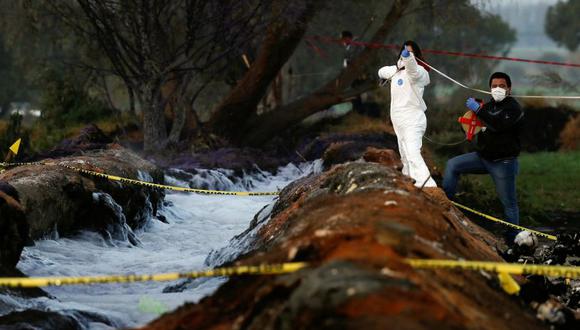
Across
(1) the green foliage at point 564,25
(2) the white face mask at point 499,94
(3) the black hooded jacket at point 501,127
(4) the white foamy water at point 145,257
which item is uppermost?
(1) the green foliage at point 564,25

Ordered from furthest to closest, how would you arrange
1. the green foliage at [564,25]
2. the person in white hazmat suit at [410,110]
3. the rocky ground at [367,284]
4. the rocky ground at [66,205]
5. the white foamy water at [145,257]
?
1. the green foliage at [564,25]
2. the person in white hazmat suit at [410,110]
3. the white foamy water at [145,257]
4. the rocky ground at [66,205]
5. the rocky ground at [367,284]

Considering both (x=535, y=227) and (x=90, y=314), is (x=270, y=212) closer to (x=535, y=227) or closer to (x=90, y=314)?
(x=90, y=314)

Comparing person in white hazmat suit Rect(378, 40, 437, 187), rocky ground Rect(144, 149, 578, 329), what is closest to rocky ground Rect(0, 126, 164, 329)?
rocky ground Rect(144, 149, 578, 329)

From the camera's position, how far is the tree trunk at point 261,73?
22562 mm

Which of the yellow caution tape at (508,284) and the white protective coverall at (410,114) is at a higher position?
the white protective coverall at (410,114)

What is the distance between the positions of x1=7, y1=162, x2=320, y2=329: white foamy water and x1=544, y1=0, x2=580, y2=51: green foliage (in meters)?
57.2

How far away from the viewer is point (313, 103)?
26.0 metres

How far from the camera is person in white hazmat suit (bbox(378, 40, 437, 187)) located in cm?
998

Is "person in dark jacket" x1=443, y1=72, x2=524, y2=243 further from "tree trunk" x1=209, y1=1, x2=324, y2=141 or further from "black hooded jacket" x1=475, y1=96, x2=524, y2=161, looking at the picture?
"tree trunk" x1=209, y1=1, x2=324, y2=141

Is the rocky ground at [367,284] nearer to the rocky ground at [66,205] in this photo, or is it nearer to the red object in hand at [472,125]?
the rocky ground at [66,205]

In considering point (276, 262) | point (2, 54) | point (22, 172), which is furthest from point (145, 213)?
point (2, 54)

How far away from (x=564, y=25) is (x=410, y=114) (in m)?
65.2

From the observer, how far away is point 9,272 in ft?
24.5

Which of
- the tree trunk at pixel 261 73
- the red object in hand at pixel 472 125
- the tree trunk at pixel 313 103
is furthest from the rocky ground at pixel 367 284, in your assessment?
the tree trunk at pixel 313 103
